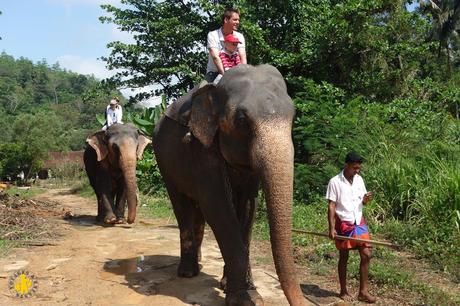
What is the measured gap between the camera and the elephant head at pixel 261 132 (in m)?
3.49

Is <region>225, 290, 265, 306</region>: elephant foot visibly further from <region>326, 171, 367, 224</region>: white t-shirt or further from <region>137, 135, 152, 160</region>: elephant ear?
<region>137, 135, 152, 160</region>: elephant ear

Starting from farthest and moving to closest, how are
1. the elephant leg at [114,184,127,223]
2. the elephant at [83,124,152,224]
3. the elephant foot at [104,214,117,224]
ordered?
the elephant leg at [114,184,127,223] < the elephant foot at [104,214,117,224] < the elephant at [83,124,152,224]

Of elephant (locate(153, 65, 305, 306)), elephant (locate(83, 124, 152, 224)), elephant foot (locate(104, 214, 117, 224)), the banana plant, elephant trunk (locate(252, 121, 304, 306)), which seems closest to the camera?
elephant trunk (locate(252, 121, 304, 306))

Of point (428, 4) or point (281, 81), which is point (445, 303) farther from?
point (428, 4)

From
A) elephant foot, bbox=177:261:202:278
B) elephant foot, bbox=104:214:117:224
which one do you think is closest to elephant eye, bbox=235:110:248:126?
elephant foot, bbox=177:261:202:278

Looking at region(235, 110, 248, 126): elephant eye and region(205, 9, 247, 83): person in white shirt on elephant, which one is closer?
region(235, 110, 248, 126): elephant eye

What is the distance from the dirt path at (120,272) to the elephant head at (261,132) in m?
1.39

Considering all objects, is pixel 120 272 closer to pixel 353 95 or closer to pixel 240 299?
pixel 240 299

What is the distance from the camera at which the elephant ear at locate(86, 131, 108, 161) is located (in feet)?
31.4

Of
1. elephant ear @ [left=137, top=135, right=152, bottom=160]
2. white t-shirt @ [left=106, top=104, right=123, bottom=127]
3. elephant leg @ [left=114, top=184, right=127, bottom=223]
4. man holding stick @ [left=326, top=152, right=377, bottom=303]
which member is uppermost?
white t-shirt @ [left=106, top=104, right=123, bottom=127]

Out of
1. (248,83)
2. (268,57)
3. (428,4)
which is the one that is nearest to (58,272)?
(248,83)

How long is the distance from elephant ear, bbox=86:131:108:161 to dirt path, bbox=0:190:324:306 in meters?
1.68

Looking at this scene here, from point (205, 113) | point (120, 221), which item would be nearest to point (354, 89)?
point (120, 221)

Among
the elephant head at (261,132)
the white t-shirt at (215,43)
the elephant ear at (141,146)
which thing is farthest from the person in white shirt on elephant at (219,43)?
the elephant ear at (141,146)
